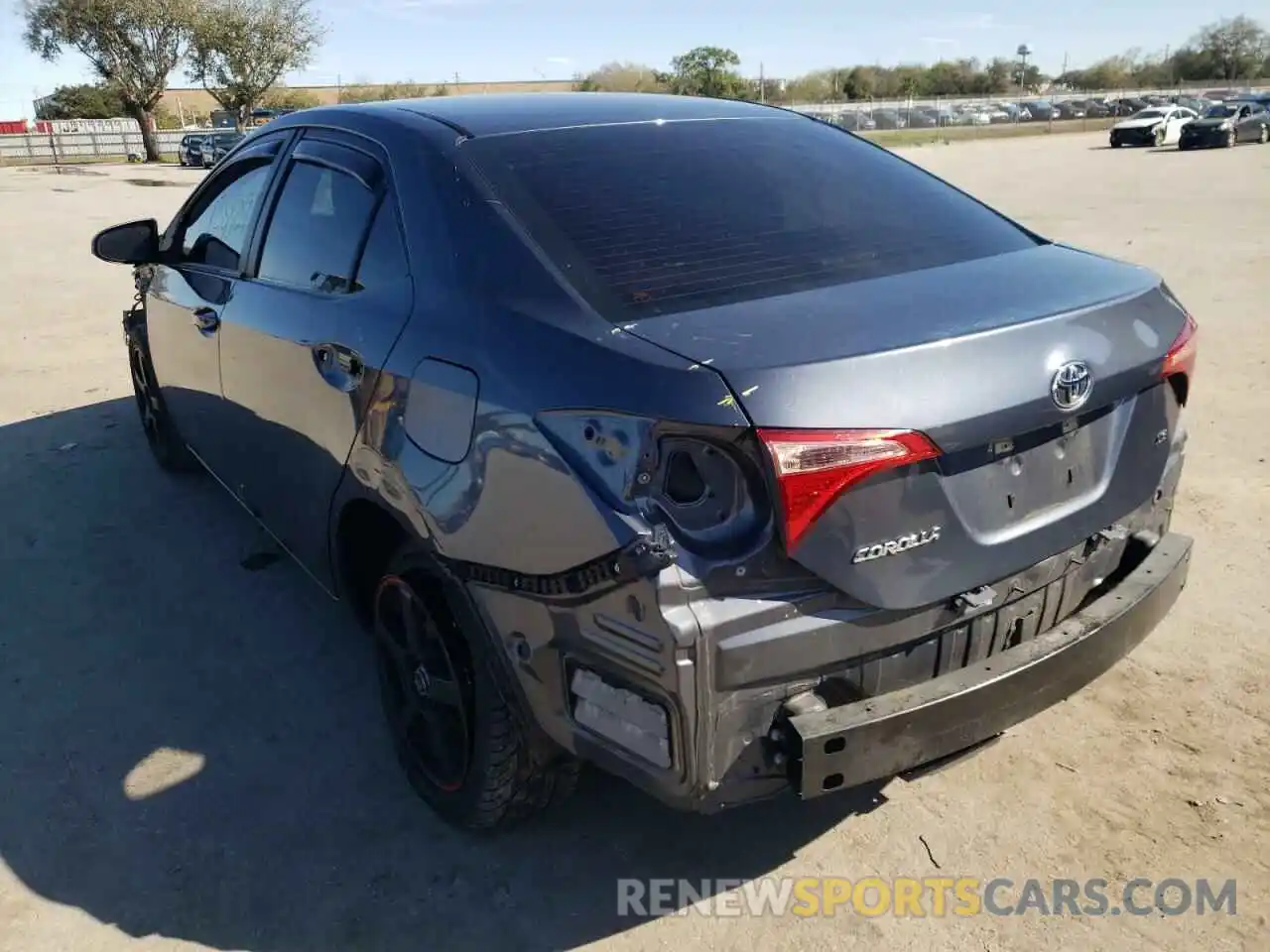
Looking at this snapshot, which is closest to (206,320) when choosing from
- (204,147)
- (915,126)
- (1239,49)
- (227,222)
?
(227,222)

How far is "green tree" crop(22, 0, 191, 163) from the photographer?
140ft

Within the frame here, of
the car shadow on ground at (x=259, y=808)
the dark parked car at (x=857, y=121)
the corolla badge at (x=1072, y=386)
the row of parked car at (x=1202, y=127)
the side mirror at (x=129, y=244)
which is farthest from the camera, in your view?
the dark parked car at (x=857, y=121)

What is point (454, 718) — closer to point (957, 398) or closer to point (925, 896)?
point (925, 896)

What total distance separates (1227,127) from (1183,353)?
3618 centimetres

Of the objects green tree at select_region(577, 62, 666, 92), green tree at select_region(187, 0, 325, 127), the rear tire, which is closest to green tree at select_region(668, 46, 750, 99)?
green tree at select_region(577, 62, 666, 92)

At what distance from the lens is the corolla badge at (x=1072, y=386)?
7.06 feet

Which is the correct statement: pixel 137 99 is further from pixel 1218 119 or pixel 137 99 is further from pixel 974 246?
pixel 974 246

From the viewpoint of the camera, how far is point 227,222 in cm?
402

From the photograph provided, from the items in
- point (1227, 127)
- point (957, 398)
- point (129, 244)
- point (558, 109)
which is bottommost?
point (1227, 127)

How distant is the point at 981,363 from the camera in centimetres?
206

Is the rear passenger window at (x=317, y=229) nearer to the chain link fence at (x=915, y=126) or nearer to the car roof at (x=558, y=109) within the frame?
the car roof at (x=558, y=109)

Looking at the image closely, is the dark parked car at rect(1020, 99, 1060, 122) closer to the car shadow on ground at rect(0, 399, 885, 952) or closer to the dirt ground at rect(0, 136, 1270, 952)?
the dirt ground at rect(0, 136, 1270, 952)

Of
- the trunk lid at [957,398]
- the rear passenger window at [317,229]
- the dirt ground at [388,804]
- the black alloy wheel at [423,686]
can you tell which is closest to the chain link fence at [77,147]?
the dirt ground at [388,804]

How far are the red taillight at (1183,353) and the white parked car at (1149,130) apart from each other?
37.1 meters
